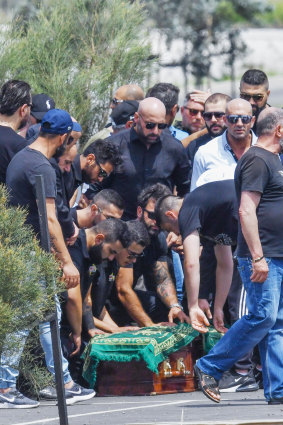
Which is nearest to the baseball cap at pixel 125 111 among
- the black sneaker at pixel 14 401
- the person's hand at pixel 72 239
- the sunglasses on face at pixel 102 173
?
the sunglasses on face at pixel 102 173

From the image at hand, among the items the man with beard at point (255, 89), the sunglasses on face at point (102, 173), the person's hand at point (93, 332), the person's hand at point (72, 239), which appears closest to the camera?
the person's hand at point (72, 239)

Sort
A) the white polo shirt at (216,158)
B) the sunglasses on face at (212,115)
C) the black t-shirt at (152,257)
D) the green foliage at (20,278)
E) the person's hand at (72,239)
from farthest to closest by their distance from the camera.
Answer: the sunglasses on face at (212,115), the black t-shirt at (152,257), the white polo shirt at (216,158), the person's hand at (72,239), the green foliage at (20,278)

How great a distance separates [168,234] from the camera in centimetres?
818

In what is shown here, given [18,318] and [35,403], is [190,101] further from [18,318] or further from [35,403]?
[18,318]

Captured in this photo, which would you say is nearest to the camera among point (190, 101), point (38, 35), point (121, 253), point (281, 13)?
point (121, 253)

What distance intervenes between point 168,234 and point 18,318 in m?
2.94

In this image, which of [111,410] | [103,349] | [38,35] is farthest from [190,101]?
[111,410]

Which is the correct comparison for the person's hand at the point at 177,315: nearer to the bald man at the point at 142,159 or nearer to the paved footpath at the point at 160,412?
the paved footpath at the point at 160,412

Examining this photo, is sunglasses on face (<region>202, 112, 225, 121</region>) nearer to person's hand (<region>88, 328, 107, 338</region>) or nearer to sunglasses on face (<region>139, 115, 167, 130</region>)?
sunglasses on face (<region>139, 115, 167, 130</region>)

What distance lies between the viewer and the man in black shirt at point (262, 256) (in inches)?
252

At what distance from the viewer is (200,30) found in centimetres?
2236

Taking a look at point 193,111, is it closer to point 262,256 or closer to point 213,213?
point 213,213

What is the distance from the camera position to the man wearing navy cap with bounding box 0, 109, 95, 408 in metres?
6.55

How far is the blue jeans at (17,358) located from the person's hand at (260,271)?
46.7 inches
